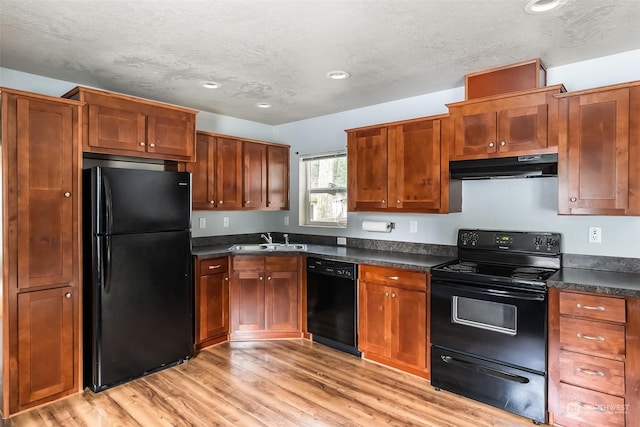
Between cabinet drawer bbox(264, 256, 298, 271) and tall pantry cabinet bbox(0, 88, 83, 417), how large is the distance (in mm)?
1609

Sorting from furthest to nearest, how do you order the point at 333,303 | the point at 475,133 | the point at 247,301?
the point at 247,301
the point at 333,303
the point at 475,133

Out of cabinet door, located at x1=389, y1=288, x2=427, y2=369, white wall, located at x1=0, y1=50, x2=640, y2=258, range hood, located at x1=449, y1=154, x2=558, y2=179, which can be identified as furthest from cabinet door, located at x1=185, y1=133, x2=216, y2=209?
range hood, located at x1=449, y1=154, x2=558, y2=179

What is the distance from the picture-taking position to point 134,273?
289cm

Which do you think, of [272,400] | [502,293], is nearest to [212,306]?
[272,400]

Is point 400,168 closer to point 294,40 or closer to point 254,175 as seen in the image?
point 294,40

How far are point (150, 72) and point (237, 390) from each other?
2.53m

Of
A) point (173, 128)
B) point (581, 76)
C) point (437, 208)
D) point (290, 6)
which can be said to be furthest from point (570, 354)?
point (173, 128)

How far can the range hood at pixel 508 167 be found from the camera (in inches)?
101

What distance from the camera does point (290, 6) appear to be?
6.49 ft

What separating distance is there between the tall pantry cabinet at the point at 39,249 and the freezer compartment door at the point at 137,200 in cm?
16

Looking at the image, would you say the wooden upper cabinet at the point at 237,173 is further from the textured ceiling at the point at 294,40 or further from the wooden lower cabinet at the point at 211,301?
the textured ceiling at the point at 294,40

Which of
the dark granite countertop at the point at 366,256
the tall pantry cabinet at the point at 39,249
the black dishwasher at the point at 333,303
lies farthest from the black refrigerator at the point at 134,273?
the black dishwasher at the point at 333,303

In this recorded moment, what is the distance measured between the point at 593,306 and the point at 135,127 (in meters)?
3.41

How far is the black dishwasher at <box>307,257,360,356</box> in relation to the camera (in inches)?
132
